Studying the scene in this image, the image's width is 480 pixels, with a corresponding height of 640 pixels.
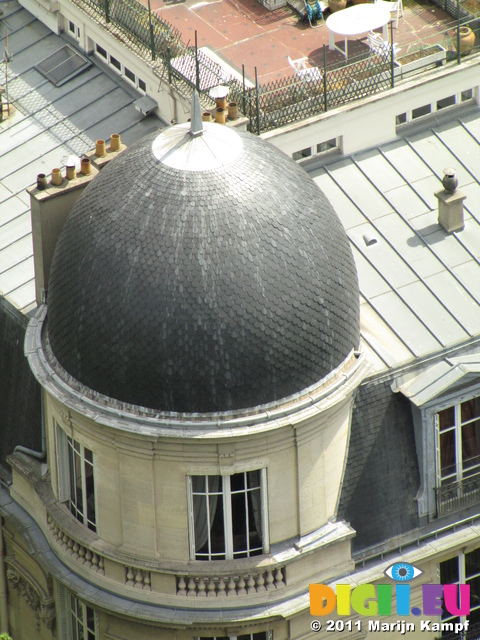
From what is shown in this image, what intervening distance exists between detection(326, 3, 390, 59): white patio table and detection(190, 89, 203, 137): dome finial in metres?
15.5

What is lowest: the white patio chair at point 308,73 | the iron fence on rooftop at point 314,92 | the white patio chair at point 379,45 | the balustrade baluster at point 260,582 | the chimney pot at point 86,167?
the balustrade baluster at point 260,582

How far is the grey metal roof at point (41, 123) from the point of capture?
66.3 m

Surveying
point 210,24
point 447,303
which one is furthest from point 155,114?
point 447,303

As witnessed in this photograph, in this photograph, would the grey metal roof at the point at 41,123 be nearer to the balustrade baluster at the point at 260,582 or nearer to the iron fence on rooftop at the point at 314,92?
the iron fence on rooftop at the point at 314,92

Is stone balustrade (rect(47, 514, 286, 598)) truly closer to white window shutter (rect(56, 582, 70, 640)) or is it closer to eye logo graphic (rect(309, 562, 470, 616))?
eye logo graphic (rect(309, 562, 470, 616))

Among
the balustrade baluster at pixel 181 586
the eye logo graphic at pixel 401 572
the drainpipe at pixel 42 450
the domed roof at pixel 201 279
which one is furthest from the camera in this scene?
the drainpipe at pixel 42 450

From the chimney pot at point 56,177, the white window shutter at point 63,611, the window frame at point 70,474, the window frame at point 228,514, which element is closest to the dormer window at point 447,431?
the window frame at point 228,514

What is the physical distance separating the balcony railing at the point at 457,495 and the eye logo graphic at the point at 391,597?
200cm

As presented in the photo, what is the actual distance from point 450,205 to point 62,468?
14.5 m

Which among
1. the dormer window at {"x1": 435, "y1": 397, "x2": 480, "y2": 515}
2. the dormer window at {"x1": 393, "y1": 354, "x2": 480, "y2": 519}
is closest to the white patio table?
the dormer window at {"x1": 393, "y1": 354, "x2": 480, "y2": 519}

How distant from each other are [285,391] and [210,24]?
70.8 ft

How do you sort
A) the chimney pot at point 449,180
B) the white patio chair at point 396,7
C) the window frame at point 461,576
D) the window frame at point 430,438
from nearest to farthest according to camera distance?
1. the window frame at point 430,438
2. the window frame at point 461,576
3. the chimney pot at point 449,180
4. the white patio chair at point 396,7

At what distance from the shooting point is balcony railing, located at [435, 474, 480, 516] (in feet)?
195

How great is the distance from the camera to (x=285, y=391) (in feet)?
177
